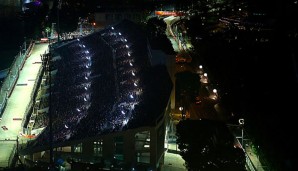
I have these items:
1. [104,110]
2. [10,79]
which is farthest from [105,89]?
[10,79]

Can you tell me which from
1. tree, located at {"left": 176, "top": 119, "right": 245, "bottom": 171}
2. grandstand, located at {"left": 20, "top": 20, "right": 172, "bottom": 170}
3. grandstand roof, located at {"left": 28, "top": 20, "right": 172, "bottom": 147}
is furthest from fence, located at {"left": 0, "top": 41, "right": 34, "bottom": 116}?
tree, located at {"left": 176, "top": 119, "right": 245, "bottom": 171}

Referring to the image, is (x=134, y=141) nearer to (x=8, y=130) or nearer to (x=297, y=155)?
(x=8, y=130)

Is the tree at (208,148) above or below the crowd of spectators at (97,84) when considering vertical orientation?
below

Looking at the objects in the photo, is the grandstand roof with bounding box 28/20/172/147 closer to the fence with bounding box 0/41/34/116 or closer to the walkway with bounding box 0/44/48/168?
the walkway with bounding box 0/44/48/168

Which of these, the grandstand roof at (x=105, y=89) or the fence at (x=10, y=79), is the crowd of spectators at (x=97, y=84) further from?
the fence at (x=10, y=79)

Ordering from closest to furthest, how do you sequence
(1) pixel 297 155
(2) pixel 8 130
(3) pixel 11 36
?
(2) pixel 8 130, (1) pixel 297 155, (3) pixel 11 36

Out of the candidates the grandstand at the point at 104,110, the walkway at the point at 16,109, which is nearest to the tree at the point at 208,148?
the grandstand at the point at 104,110

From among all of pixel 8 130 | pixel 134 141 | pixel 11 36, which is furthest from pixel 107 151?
pixel 11 36
